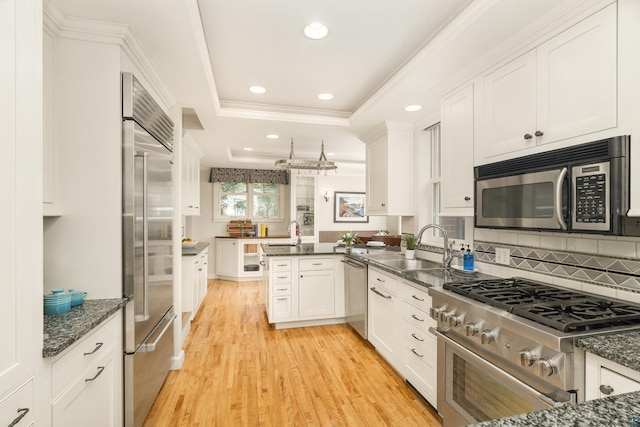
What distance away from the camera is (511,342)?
1.43 meters

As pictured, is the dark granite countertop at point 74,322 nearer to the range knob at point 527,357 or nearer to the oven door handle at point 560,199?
the range knob at point 527,357

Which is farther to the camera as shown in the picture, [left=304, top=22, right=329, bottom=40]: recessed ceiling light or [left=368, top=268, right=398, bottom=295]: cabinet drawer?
[left=368, top=268, right=398, bottom=295]: cabinet drawer

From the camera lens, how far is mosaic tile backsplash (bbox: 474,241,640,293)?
1538 millimetres

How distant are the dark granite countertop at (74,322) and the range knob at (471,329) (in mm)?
1812

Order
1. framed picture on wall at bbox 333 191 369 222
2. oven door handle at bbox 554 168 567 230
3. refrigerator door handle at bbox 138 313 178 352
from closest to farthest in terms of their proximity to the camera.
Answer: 1. oven door handle at bbox 554 168 567 230
2. refrigerator door handle at bbox 138 313 178 352
3. framed picture on wall at bbox 333 191 369 222

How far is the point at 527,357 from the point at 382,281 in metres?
1.57

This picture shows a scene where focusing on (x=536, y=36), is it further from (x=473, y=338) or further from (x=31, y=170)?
(x=31, y=170)

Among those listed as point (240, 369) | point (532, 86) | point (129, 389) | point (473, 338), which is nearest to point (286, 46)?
point (532, 86)

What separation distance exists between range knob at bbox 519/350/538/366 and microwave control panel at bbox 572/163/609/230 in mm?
623

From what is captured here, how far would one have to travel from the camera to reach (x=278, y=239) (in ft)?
21.5

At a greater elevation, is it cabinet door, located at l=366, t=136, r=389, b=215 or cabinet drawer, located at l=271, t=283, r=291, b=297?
cabinet door, located at l=366, t=136, r=389, b=215

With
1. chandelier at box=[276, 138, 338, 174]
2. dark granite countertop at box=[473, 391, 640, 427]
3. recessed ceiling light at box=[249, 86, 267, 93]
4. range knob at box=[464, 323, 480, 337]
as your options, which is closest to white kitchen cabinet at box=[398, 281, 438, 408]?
range knob at box=[464, 323, 480, 337]

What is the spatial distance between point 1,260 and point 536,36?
8.36ft

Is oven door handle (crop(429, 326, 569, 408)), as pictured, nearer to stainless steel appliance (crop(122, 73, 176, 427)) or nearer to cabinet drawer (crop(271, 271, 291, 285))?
stainless steel appliance (crop(122, 73, 176, 427))
